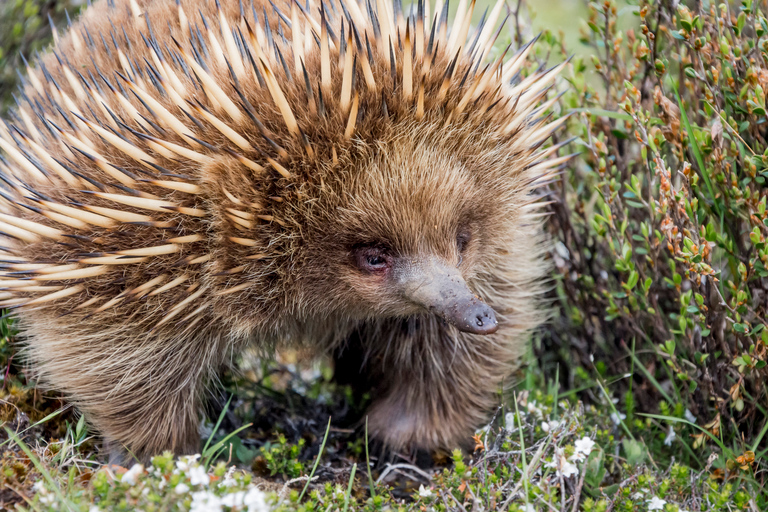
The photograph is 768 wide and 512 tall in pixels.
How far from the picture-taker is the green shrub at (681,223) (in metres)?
2.34

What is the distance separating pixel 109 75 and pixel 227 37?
1.73ft

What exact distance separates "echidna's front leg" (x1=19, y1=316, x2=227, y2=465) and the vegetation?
125mm

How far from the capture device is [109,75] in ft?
7.73

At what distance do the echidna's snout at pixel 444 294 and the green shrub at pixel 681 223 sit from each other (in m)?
0.69

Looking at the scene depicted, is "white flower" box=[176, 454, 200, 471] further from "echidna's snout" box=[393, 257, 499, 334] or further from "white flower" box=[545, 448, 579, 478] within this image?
"white flower" box=[545, 448, 579, 478]

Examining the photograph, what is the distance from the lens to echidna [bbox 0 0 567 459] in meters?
2.04

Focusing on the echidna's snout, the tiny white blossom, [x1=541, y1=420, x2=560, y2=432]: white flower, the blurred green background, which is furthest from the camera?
the blurred green background

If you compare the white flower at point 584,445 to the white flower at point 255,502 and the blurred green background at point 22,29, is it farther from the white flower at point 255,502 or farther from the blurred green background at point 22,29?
the blurred green background at point 22,29

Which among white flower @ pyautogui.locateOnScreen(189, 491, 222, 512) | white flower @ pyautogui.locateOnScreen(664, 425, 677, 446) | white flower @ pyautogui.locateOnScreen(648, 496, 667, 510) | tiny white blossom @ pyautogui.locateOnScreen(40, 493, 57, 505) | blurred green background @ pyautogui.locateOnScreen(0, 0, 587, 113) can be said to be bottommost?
white flower @ pyautogui.locateOnScreen(664, 425, 677, 446)

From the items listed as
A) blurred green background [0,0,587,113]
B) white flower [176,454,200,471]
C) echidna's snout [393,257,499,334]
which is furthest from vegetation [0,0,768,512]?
blurred green background [0,0,587,113]

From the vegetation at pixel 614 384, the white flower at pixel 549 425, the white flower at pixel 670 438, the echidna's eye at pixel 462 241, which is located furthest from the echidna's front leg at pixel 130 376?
the white flower at pixel 670 438

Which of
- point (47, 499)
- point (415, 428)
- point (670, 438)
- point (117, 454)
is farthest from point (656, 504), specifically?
point (117, 454)

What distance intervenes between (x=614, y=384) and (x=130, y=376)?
181 centimetres

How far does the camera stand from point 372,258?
2.13 meters
